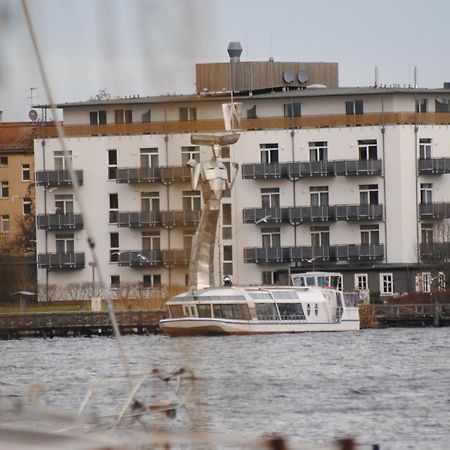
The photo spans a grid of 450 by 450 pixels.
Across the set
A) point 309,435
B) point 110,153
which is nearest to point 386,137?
point 309,435

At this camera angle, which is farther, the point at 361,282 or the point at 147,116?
the point at 361,282

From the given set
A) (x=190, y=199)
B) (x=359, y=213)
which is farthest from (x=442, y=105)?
(x=190, y=199)

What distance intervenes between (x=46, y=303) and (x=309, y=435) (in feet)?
168

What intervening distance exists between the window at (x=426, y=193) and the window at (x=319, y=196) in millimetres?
4928

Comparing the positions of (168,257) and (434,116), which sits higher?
(434,116)

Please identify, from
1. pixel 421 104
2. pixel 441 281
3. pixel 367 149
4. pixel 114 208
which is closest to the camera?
pixel 114 208

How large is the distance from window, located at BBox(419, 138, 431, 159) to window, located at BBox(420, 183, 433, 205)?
151cm

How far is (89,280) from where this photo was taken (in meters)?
76.4

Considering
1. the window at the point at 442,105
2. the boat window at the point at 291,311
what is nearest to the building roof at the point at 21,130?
the boat window at the point at 291,311

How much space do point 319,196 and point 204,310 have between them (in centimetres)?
1865

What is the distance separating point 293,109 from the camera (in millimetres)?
99750

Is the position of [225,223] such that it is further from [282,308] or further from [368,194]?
[368,194]

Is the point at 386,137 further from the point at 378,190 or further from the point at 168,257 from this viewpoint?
the point at 168,257

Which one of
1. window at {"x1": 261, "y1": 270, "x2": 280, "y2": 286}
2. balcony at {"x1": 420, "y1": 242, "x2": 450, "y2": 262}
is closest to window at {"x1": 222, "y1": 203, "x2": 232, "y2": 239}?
balcony at {"x1": 420, "y1": 242, "x2": 450, "y2": 262}
